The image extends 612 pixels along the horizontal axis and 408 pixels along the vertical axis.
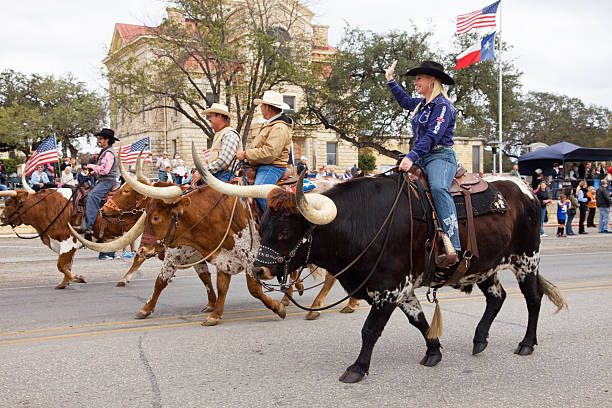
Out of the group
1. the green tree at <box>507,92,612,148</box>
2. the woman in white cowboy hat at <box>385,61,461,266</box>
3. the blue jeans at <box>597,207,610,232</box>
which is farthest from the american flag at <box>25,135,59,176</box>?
the green tree at <box>507,92,612,148</box>

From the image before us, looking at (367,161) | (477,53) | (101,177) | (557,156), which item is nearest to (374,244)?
(101,177)

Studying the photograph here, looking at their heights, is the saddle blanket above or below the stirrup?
above

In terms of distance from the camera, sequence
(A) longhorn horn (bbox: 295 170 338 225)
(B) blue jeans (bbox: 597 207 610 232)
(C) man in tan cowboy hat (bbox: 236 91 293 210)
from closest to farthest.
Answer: (A) longhorn horn (bbox: 295 170 338 225)
(C) man in tan cowboy hat (bbox: 236 91 293 210)
(B) blue jeans (bbox: 597 207 610 232)

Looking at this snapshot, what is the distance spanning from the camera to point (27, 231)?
21.8 meters

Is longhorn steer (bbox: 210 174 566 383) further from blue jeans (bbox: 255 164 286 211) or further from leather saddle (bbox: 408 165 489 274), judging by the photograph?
blue jeans (bbox: 255 164 286 211)

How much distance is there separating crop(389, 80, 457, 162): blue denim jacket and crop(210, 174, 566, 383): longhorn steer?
1.22 feet

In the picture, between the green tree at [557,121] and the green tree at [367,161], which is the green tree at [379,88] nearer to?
the green tree at [367,161]

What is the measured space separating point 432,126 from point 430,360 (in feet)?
7.23

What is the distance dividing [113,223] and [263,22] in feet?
91.6

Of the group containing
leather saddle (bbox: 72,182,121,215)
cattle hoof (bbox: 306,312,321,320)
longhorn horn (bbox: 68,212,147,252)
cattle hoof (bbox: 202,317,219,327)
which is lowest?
cattle hoof (bbox: 306,312,321,320)

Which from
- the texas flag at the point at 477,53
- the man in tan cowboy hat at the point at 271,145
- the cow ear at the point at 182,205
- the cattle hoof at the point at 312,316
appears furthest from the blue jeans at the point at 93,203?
the texas flag at the point at 477,53

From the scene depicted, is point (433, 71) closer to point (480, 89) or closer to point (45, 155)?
point (45, 155)

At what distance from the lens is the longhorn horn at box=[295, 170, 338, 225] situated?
490 cm

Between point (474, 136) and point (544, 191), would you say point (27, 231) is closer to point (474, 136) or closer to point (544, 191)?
point (544, 191)
